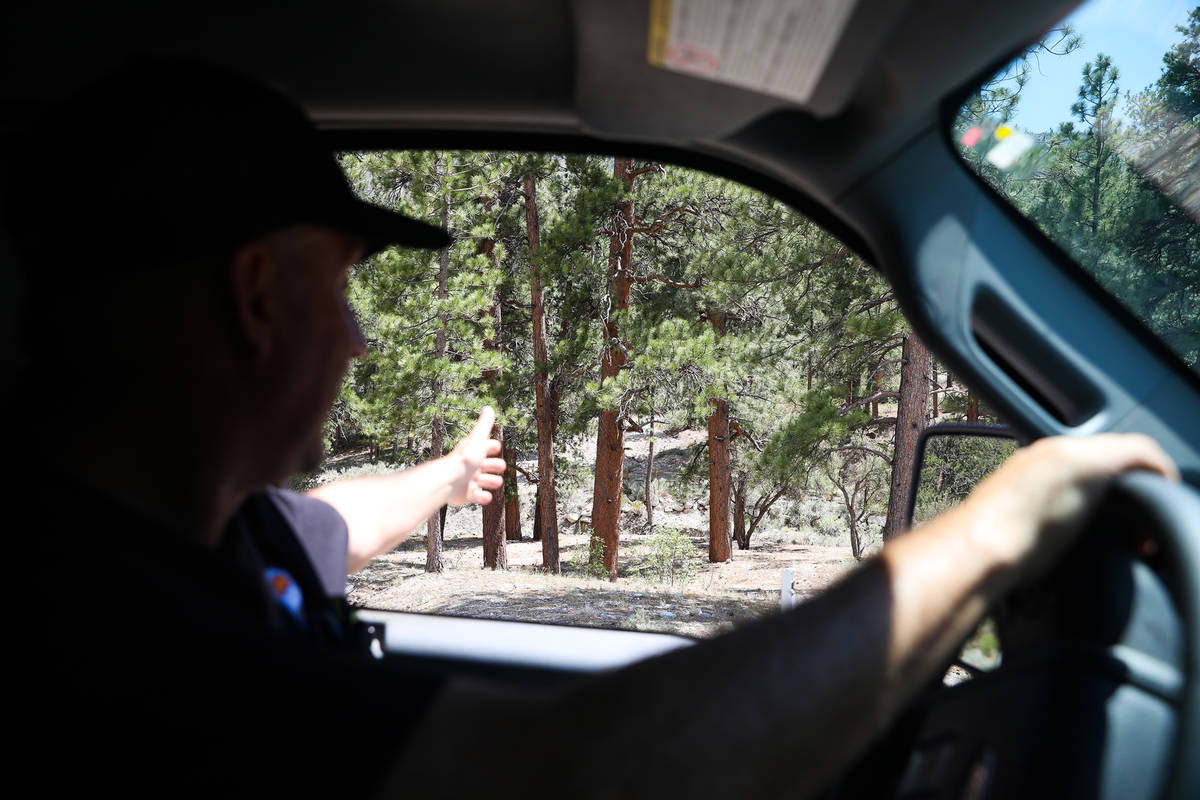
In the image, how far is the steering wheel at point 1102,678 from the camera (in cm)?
95

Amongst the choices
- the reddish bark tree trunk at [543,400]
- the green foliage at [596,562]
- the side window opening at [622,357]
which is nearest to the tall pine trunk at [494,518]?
the side window opening at [622,357]

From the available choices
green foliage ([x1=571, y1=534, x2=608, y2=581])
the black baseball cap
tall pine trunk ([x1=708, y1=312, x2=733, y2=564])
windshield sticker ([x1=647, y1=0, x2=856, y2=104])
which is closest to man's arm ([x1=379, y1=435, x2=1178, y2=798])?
the black baseball cap

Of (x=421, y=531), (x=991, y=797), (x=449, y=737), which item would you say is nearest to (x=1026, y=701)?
(x=991, y=797)

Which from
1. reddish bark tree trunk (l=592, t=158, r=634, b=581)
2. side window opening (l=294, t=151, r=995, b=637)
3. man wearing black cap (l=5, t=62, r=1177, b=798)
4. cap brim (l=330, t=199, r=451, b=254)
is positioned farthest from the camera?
reddish bark tree trunk (l=592, t=158, r=634, b=581)

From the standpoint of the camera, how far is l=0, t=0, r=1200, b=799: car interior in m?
1.03

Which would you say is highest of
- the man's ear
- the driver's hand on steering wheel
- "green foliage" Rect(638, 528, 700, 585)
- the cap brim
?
the cap brim

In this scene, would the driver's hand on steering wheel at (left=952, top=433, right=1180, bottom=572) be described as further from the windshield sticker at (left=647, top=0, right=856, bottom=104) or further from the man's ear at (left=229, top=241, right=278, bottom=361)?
the man's ear at (left=229, top=241, right=278, bottom=361)

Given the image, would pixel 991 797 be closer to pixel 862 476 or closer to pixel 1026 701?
pixel 1026 701

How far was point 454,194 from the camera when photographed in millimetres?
12594

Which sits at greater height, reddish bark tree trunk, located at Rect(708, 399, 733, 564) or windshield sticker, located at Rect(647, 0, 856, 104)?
windshield sticker, located at Rect(647, 0, 856, 104)

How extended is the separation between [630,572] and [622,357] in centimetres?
428

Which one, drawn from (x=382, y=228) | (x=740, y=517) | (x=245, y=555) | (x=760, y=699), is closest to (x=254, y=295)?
(x=382, y=228)

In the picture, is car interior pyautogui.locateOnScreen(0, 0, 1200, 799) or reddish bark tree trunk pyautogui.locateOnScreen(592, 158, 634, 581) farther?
reddish bark tree trunk pyautogui.locateOnScreen(592, 158, 634, 581)

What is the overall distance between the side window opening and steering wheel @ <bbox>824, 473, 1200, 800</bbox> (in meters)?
8.19
